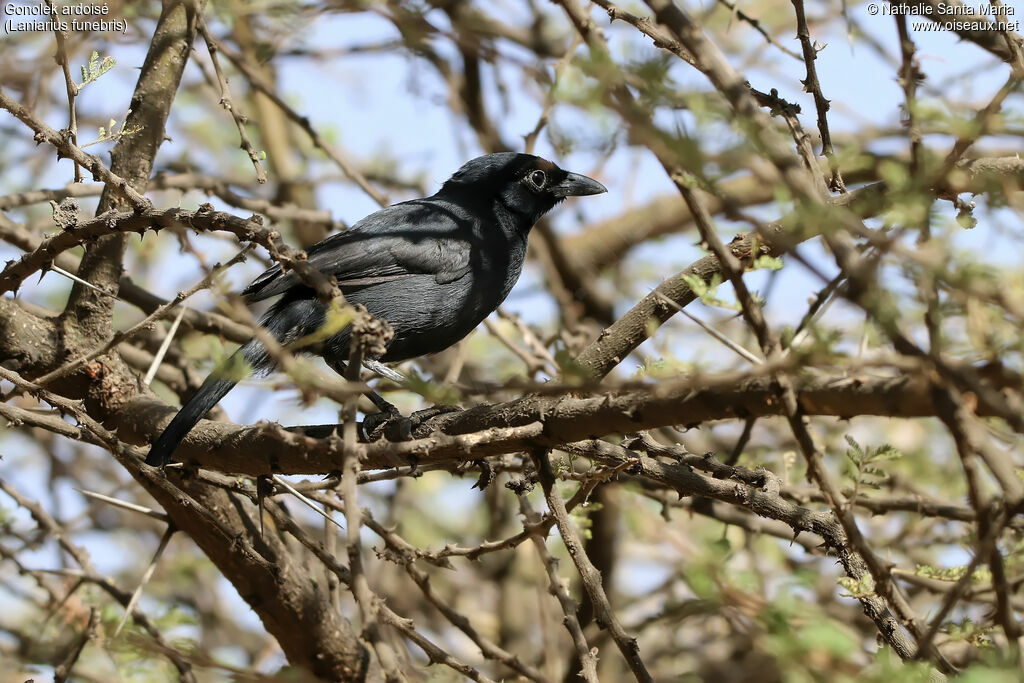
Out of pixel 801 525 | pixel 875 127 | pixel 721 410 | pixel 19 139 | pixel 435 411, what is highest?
pixel 875 127

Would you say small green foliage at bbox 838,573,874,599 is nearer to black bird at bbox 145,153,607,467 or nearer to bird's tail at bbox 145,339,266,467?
bird's tail at bbox 145,339,266,467

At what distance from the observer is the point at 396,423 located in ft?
12.4

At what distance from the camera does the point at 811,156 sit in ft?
9.44

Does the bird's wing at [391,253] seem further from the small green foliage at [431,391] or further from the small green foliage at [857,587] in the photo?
the small green foliage at [857,587]

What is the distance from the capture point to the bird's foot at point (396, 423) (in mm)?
3578

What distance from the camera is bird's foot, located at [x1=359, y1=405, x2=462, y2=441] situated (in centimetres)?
358

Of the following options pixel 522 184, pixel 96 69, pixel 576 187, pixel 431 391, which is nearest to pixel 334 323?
pixel 431 391

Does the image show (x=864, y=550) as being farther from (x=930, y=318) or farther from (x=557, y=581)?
(x=557, y=581)

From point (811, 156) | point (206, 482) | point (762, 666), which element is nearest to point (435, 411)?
point (206, 482)

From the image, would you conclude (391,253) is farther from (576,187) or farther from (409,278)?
(576,187)

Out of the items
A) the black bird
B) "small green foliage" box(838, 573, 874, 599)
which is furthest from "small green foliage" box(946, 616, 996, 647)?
the black bird

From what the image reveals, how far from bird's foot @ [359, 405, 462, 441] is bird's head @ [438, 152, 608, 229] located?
205 cm

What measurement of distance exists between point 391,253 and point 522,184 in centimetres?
125

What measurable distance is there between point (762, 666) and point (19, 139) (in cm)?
575
